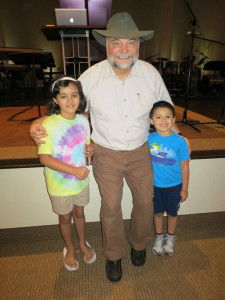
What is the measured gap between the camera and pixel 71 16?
2.78 meters

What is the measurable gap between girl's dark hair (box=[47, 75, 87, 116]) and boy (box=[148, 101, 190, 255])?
454 mm

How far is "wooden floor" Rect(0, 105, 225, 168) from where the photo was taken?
5.73ft

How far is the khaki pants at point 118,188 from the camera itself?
1419mm

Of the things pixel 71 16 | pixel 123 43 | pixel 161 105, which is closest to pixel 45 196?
pixel 161 105

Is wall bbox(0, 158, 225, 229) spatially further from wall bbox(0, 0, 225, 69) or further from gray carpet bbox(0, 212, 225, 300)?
wall bbox(0, 0, 225, 69)

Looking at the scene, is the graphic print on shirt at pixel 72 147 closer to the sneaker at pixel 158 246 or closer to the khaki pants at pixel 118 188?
the khaki pants at pixel 118 188

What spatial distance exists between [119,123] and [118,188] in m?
0.41

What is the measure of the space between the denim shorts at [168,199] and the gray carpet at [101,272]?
1.15ft

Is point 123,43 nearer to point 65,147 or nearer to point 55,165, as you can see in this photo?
point 65,147

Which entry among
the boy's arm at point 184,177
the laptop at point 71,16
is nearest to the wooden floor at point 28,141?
the boy's arm at point 184,177

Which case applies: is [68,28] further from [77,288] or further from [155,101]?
[77,288]

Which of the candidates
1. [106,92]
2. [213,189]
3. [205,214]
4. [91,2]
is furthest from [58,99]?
[91,2]

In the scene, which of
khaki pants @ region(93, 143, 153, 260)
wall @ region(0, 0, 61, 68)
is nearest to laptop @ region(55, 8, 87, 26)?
khaki pants @ region(93, 143, 153, 260)

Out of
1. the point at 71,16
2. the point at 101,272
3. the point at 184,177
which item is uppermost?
the point at 71,16
